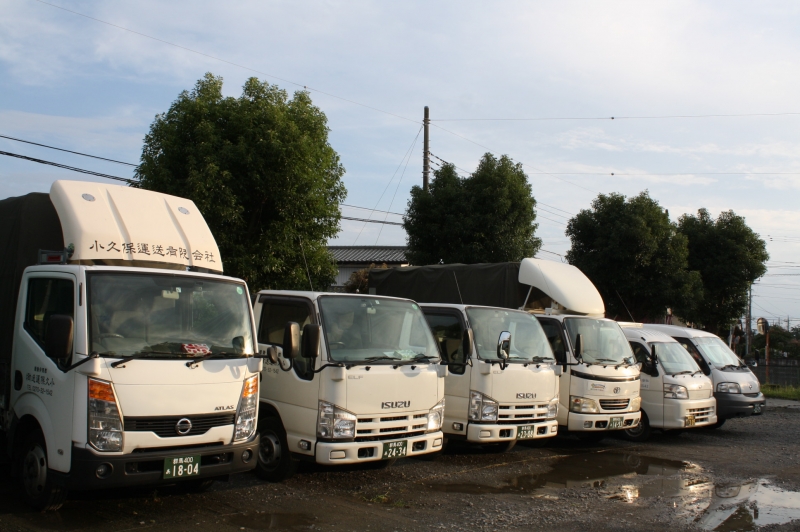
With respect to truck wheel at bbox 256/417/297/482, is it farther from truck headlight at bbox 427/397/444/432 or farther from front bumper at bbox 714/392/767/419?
front bumper at bbox 714/392/767/419

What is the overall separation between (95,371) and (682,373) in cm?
1062

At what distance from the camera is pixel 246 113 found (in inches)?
545

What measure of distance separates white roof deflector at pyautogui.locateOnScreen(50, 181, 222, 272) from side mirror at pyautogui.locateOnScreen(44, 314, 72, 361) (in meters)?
1.05

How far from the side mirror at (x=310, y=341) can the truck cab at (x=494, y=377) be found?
2725 mm

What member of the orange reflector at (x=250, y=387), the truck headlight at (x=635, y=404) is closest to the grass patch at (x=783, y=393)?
the truck headlight at (x=635, y=404)

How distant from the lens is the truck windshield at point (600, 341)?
11.7 meters

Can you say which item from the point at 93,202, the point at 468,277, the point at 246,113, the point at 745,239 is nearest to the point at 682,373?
the point at 468,277

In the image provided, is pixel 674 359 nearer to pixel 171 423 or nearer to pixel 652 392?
pixel 652 392

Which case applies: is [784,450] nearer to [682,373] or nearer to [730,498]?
[682,373]

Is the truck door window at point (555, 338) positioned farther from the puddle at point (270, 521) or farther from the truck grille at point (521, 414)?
the puddle at point (270, 521)


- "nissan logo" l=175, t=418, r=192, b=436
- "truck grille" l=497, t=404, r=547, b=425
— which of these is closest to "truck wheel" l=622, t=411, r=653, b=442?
"truck grille" l=497, t=404, r=547, b=425

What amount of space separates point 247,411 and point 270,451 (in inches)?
59.0

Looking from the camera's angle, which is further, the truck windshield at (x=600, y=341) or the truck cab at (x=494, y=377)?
the truck windshield at (x=600, y=341)

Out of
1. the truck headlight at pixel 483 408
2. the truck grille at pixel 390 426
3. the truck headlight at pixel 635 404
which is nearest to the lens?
the truck grille at pixel 390 426
